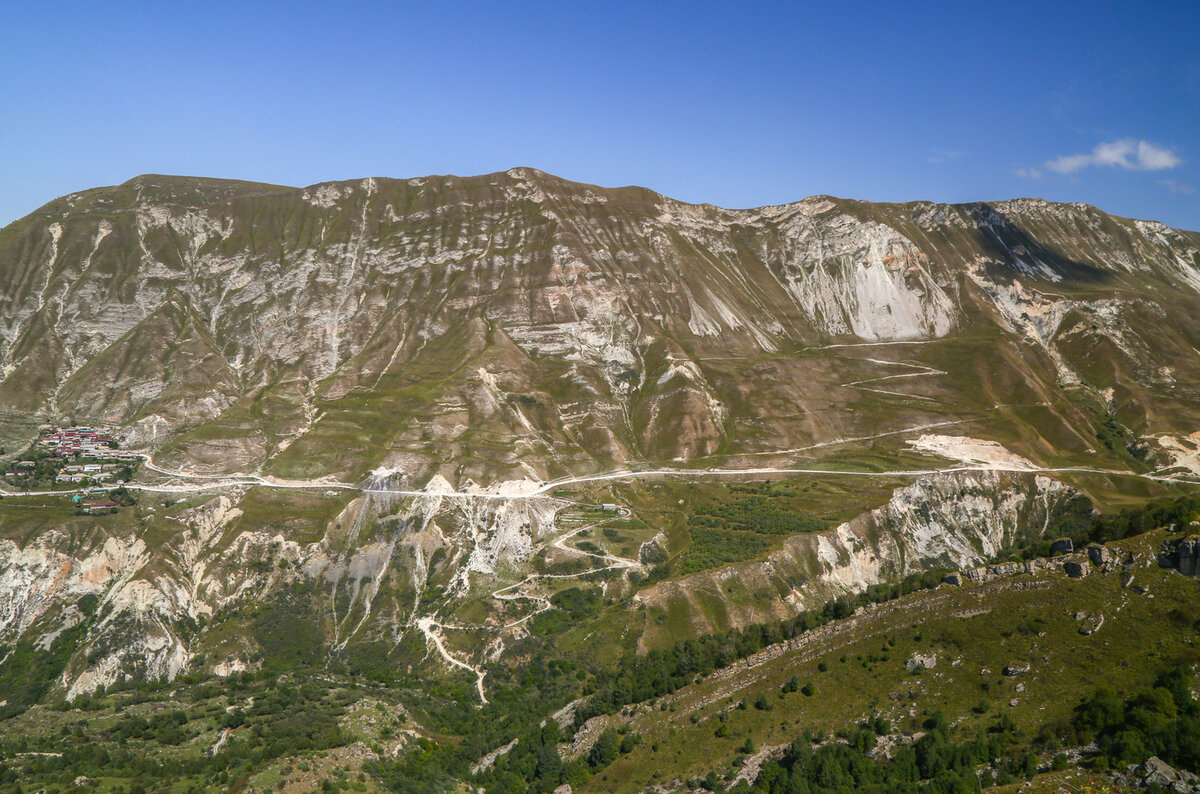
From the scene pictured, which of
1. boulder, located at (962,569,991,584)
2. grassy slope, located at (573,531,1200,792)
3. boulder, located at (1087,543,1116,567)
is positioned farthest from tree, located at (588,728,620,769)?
boulder, located at (1087,543,1116,567)

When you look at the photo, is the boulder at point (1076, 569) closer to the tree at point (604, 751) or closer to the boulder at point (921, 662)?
the boulder at point (921, 662)

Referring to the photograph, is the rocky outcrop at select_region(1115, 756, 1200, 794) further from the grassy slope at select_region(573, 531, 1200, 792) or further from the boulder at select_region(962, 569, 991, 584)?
the boulder at select_region(962, 569, 991, 584)

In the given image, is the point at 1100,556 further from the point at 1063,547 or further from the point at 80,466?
the point at 80,466

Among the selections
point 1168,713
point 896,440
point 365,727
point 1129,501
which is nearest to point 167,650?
point 365,727

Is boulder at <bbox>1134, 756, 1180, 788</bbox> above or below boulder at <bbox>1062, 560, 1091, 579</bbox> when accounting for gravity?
below

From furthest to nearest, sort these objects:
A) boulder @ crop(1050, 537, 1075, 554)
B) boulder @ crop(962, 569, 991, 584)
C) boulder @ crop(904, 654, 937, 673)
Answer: boulder @ crop(962, 569, 991, 584) → boulder @ crop(1050, 537, 1075, 554) → boulder @ crop(904, 654, 937, 673)

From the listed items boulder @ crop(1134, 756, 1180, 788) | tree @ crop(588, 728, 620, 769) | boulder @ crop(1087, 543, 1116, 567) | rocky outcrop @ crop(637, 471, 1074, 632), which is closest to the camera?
boulder @ crop(1134, 756, 1180, 788)

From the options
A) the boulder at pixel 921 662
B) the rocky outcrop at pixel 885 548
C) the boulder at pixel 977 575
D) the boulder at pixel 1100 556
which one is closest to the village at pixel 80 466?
the rocky outcrop at pixel 885 548
